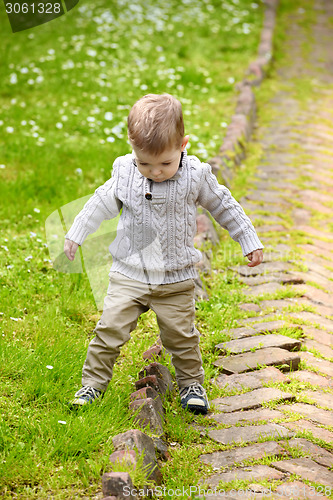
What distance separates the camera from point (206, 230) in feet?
14.0

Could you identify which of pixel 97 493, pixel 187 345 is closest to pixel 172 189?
pixel 187 345

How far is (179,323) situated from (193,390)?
0.33 meters

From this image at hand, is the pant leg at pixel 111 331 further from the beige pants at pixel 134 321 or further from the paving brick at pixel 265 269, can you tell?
the paving brick at pixel 265 269

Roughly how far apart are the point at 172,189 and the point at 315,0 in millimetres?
11759

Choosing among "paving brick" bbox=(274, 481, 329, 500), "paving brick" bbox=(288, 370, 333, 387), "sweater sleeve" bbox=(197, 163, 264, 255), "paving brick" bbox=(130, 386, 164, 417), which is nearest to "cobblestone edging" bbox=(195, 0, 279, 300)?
"paving brick" bbox=(288, 370, 333, 387)

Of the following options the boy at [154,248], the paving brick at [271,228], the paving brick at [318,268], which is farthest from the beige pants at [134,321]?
the paving brick at [271,228]

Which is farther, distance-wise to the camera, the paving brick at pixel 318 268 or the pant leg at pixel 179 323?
the paving brick at pixel 318 268

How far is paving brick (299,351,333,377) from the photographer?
3164 millimetres

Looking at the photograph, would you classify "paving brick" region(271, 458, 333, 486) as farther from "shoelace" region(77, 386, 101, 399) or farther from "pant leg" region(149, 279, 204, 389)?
"shoelace" region(77, 386, 101, 399)

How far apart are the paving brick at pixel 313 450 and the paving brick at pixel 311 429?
6 centimetres

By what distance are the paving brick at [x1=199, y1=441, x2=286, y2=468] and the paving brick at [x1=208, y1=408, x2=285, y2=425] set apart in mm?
194

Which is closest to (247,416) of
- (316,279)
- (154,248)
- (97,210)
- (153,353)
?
(153,353)

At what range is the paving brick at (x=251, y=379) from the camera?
3039mm

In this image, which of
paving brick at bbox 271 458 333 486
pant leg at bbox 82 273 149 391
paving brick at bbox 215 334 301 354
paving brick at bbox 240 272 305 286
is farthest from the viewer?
paving brick at bbox 240 272 305 286
